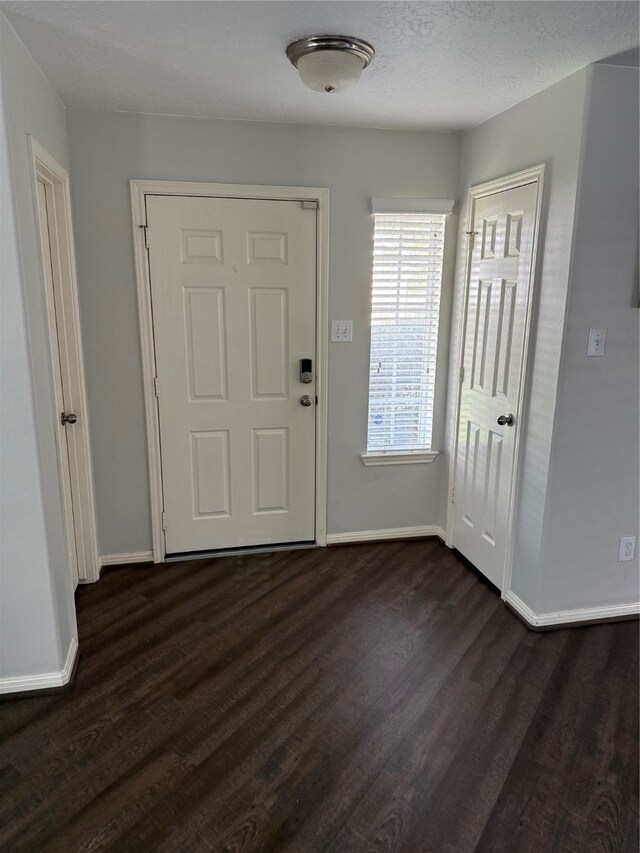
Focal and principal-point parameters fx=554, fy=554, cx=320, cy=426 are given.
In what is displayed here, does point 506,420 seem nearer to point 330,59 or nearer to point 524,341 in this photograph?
point 524,341

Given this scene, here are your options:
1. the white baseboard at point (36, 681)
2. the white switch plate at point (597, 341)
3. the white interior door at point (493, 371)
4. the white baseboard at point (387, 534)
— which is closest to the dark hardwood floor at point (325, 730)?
the white baseboard at point (36, 681)

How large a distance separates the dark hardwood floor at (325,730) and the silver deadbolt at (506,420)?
35.0 inches

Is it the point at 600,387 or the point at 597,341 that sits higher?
the point at 597,341

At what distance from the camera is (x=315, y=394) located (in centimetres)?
313

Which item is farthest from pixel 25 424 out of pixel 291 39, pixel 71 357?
pixel 291 39

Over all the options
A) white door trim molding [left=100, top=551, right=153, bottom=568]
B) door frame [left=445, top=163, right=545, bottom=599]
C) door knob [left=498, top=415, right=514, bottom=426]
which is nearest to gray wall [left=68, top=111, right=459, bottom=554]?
white door trim molding [left=100, top=551, right=153, bottom=568]

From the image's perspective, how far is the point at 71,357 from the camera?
2672 mm

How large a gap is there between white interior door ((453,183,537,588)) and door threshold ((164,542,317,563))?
0.96 m

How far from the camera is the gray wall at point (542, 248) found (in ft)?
7.17

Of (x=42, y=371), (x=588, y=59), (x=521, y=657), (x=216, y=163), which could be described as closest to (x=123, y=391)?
(x=42, y=371)

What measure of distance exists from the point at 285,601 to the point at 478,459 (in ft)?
4.10

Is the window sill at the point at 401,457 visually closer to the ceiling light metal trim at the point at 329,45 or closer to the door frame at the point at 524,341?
the door frame at the point at 524,341

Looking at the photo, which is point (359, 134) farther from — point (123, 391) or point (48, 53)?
point (123, 391)

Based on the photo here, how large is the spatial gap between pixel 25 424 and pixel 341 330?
1707mm
